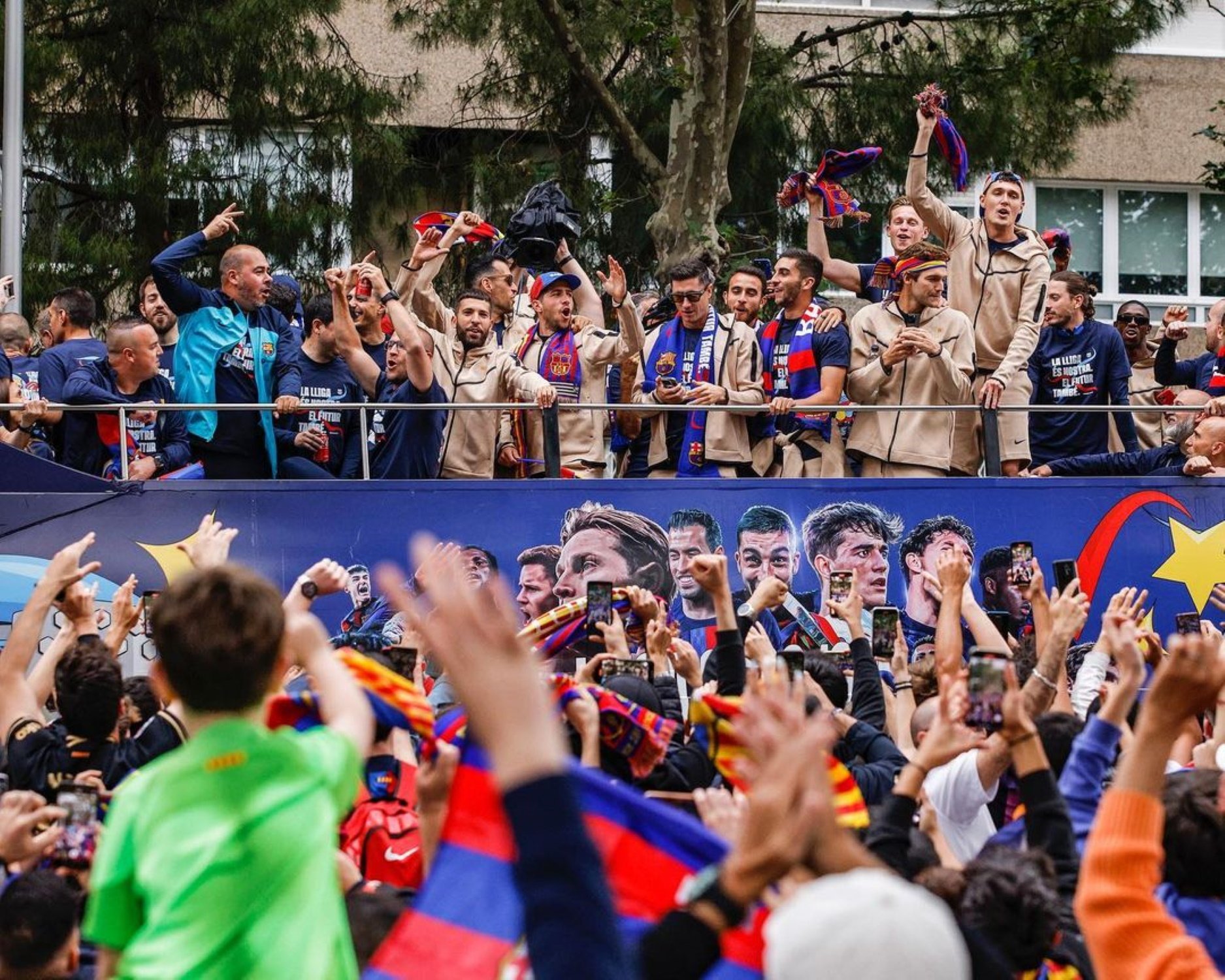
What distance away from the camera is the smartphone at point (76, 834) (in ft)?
14.5

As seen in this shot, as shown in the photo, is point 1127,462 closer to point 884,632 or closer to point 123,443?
point 884,632

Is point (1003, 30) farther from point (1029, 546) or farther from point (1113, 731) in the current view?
point (1113, 731)

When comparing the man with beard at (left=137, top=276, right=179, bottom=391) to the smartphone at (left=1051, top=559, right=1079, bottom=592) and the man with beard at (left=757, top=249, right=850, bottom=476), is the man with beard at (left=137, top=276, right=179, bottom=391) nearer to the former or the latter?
the man with beard at (left=757, top=249, right=850, bottom=476)

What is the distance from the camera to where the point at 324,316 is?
445 inches

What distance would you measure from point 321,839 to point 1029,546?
27.5 feet

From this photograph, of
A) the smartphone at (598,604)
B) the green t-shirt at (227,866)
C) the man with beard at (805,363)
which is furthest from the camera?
the man with beard at (805,363)

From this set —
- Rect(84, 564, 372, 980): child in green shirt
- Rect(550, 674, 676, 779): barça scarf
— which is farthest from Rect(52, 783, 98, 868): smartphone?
Rect(550, 674, 676, 779): barça scarf

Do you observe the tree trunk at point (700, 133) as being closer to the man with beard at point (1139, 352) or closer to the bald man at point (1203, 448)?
the man with beard at point (1139, 352)

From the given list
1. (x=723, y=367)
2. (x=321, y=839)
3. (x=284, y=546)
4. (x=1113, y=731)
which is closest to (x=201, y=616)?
(x=321, y=839)

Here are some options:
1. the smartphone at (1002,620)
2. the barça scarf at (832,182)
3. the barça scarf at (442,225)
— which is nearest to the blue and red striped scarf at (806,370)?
the barça scarf at (832,182)

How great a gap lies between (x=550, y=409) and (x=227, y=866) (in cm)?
804

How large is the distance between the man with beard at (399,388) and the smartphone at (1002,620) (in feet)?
11.6

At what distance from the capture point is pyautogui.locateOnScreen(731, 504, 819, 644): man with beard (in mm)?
11289

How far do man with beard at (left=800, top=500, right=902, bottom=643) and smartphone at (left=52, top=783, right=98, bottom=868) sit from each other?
730cm
